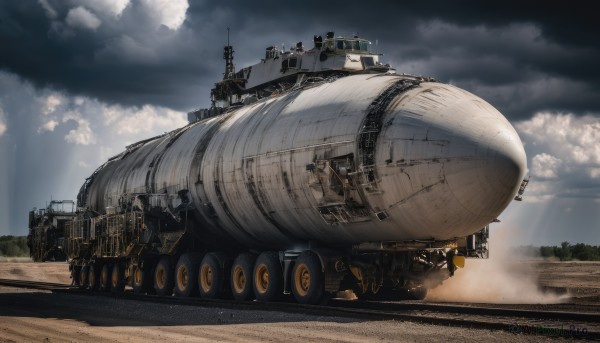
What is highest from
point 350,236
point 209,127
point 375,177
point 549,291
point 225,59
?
point 225,59

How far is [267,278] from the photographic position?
22094 mm

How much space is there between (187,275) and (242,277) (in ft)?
10.1

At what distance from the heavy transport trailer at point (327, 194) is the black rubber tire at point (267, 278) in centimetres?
4

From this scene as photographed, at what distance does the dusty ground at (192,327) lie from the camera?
14.3m

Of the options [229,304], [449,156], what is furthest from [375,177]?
[229,304]

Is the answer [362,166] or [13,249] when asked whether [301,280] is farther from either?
[13,249]

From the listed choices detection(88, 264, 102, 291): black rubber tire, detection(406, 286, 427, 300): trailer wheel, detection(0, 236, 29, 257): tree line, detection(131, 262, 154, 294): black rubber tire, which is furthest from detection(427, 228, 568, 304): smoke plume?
detection(0, 236, 29, 257): tree line

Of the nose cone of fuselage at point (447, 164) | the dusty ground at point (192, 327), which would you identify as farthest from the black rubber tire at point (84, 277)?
the nose cone of fuselage at point (447, 164)

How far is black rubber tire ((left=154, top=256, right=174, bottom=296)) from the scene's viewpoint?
27.6 metres

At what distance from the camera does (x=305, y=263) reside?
20422 millimetres

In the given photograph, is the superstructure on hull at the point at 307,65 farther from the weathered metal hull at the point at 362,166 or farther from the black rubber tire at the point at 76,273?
the black rubber tire at the point at 76,273

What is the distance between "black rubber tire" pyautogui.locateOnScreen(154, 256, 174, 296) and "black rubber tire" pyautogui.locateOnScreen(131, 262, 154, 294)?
827mm

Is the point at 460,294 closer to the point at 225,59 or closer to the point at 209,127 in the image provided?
the point at 209,127

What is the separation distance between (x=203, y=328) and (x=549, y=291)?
13.9m
